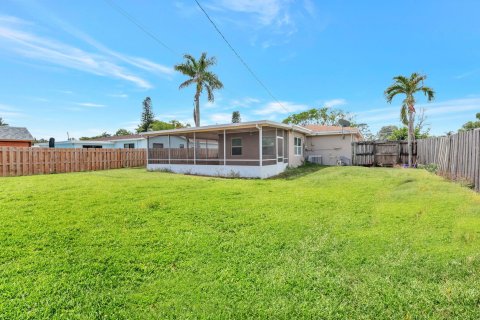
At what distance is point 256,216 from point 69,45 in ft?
35.6

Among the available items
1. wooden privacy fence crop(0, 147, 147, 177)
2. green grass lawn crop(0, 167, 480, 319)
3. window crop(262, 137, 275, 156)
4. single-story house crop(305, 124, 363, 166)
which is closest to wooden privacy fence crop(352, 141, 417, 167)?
single-story house crop(305, 124, 363, 166)

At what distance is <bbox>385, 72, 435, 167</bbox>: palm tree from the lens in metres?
16.8

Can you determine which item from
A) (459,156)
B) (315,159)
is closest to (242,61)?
(315,159)

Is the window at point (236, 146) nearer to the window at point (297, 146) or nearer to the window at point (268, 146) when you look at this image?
the window at point (268, 146)

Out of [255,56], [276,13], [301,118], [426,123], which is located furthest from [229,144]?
[301,118]

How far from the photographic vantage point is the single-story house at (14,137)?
71.7ft

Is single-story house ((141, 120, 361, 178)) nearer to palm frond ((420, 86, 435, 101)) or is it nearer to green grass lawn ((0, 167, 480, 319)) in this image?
palm frond ((420, 86, 435, 101))

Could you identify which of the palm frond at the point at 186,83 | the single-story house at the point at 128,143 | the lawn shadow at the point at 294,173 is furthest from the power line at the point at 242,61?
the single-story house at the point at 128,143

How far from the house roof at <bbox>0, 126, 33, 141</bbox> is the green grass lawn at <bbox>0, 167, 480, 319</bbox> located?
851 inches

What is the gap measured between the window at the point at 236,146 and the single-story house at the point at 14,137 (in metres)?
20.0

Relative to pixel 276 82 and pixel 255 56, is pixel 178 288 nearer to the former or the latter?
pixel 255 56

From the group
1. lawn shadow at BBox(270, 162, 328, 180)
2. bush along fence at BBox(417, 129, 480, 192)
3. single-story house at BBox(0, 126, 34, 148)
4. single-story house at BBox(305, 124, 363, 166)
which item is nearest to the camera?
bush along fence at BBox(417, 129, 480, 192)

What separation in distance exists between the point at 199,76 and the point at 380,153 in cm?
1626

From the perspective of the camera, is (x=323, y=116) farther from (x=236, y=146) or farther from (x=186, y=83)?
(x=236, y=146)
